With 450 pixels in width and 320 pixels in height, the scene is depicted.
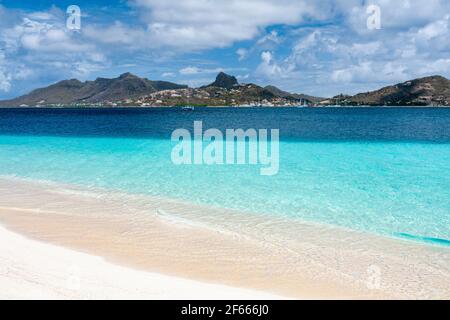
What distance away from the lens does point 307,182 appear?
1812cm

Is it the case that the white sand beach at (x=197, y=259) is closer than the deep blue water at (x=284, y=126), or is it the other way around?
the white sand beach at (x=197, y=259)

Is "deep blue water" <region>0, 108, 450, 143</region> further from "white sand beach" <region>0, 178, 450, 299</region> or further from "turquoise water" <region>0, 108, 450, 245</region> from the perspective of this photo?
"white sand beach" <region>0, 178, 450, 299</region>

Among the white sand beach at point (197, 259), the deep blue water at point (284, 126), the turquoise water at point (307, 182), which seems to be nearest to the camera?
the white sand beach at point (197, 259)

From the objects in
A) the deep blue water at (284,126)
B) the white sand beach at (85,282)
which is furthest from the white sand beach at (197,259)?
the deep blue water at (284,126)

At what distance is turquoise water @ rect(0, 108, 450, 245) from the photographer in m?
12.7

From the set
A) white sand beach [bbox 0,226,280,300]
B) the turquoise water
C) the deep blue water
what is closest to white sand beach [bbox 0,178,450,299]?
white sand beach [bbox 0,226,280,300]

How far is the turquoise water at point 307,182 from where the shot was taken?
12734 millimetres

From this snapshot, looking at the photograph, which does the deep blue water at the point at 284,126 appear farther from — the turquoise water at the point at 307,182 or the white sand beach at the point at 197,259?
the white sand beach at the point at 197,259

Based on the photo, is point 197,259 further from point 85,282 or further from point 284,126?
point 284,126

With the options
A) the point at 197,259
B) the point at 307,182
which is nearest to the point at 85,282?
the point at 197,259

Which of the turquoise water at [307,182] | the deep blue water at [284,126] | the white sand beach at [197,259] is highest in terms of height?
the deep blue water at [284,126]
